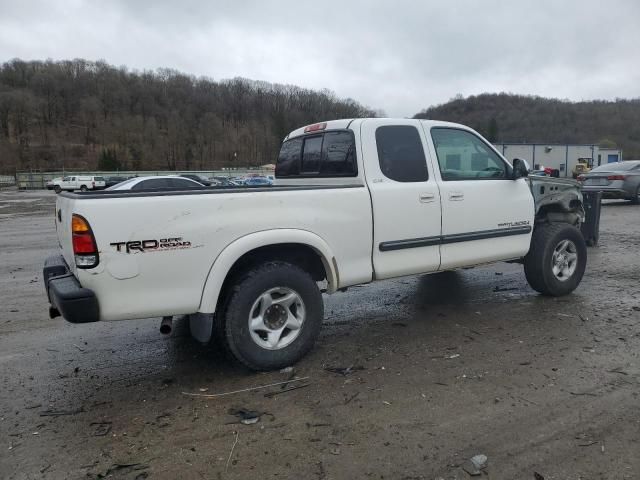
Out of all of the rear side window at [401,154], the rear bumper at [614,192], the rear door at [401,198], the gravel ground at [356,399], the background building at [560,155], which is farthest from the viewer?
the background building at [560,155]

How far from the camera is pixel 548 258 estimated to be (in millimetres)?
5625

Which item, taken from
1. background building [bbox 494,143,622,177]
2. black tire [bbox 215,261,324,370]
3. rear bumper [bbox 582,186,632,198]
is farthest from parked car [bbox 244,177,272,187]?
background building [bbox 494,143,622,177]

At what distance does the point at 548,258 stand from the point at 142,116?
146 m

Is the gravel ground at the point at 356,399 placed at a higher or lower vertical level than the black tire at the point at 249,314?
Result: lower

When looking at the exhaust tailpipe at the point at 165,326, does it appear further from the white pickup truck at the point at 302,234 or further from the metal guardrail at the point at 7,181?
the metal guardrail at the point at 7,181

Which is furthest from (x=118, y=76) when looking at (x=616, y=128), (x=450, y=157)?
(x=450, y=157)

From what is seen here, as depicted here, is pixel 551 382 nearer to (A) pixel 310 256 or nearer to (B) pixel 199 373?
(A) pixel 310 256

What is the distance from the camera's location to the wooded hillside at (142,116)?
115m

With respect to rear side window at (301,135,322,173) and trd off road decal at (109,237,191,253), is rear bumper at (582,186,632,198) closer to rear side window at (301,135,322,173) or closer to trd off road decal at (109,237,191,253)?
rear side window at (301,135,322,173)

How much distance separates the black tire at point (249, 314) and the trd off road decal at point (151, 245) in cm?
56

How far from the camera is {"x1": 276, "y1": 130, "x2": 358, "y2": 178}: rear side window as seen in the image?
460 cm

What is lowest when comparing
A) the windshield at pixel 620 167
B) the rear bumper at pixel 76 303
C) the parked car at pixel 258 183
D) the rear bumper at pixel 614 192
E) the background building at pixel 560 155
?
the rear bumper at pixel 76 303

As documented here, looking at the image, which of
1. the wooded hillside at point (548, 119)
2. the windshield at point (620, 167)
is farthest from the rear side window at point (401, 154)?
the wooded hillside at point (548, 119)

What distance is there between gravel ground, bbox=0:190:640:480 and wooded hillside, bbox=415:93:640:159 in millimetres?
99404
